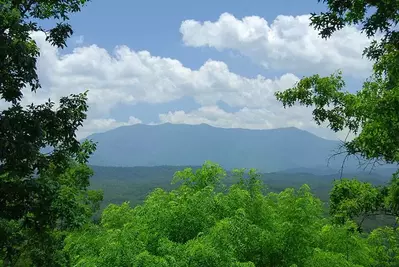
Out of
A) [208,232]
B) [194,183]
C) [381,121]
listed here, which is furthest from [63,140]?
[381,121]

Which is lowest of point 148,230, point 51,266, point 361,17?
point 51,266

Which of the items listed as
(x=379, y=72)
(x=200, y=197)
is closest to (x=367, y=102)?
(x=379, y=72)

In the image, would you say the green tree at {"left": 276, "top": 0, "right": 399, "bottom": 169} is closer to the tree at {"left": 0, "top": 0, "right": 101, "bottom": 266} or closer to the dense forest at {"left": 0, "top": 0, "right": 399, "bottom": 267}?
the dense forest at {"left": 0, "top": 0, "right": 399, "bottom": 267}

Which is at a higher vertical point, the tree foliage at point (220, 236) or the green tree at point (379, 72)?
the green tree at point (379, 72)

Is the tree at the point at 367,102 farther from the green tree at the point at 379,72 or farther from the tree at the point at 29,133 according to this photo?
the tree at the point at 29,133

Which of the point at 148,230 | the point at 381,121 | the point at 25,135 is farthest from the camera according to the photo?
the point at 148,230

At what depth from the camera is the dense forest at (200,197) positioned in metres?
11.3

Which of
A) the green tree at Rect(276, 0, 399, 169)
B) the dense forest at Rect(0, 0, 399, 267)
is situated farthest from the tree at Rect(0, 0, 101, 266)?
the green tree at Rect(276, 0, 399, 169)

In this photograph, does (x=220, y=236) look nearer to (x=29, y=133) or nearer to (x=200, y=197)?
(x=200, y=197)

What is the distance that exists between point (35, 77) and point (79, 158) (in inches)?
183

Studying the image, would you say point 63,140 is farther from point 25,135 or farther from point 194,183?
point 194,183

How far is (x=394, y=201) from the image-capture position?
13.5 meters

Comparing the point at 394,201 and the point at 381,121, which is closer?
the point at 381,121

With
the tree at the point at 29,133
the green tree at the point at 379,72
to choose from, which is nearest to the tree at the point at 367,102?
the green tree at the point at 379,72
